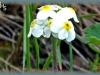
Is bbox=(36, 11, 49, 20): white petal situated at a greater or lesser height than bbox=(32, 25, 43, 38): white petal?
greater

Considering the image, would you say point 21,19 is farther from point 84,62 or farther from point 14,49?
point 84,62

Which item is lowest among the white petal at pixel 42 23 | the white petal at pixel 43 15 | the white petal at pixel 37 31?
the white petal at pixel 37 31

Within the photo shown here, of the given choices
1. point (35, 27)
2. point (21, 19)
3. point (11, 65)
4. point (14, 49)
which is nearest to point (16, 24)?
point (21, 19)

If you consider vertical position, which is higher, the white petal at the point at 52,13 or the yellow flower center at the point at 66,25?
the white petal at the point at 52,13

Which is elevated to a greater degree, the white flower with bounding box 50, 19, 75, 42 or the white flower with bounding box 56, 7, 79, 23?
the white flower with bounding box 56, 7, 79, 23

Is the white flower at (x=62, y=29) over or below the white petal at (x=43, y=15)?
below

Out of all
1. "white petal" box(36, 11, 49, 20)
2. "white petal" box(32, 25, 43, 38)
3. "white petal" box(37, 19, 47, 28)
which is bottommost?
"white petal" box(32, 25, 43, 38)
